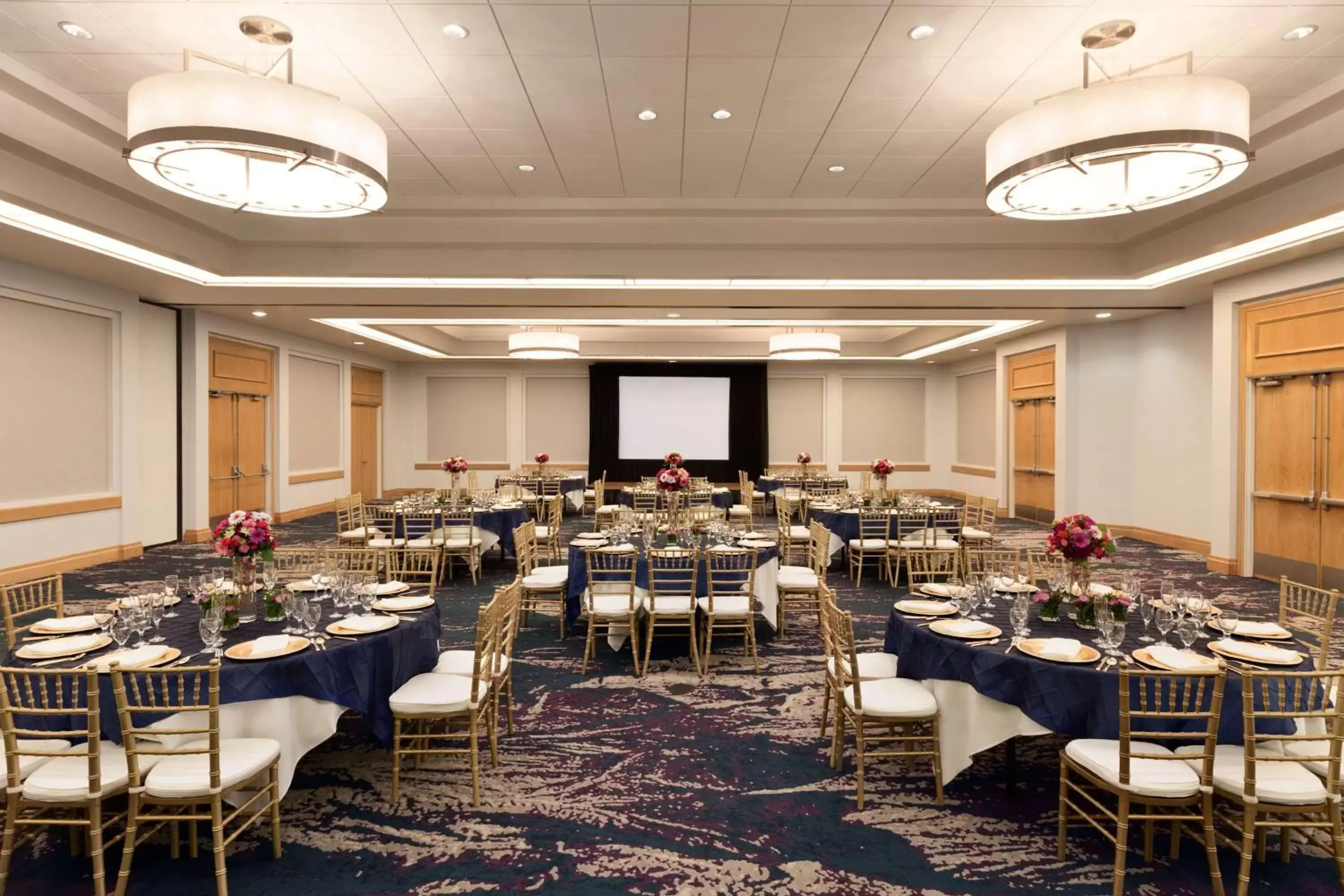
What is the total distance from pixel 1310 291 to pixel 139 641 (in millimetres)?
10093

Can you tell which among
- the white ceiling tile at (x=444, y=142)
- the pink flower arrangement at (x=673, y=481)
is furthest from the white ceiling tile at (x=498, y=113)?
the pink flower arrangement at (x=673, y=481)

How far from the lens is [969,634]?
329 centimetres

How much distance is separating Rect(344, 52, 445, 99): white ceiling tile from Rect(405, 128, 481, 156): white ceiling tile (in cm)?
59

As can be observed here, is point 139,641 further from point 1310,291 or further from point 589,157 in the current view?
point 1310,291

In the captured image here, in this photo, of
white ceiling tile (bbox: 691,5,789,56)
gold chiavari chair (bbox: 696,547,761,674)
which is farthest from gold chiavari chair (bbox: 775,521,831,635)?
white ceiling tile (bbox: 691,5,789,56)

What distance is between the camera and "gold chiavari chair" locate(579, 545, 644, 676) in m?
5.04

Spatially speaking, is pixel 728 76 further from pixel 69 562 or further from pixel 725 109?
pixel 69 562

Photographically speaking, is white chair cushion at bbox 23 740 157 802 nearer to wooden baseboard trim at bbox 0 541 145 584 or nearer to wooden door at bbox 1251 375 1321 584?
wooden baseboard trim at bbox 0 541 145 584

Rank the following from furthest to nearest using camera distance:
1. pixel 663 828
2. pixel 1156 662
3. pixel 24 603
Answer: pixel 24 603
pixel 663 828
pixel 1156 662

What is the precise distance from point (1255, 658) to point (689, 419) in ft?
49.5

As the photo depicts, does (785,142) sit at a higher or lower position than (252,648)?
higher

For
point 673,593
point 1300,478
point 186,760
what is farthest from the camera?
point 1300,478

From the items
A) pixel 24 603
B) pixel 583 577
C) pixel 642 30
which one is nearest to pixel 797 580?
pixel 583 577

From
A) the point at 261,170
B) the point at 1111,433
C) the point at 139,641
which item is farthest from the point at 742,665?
the point at 1111,433
